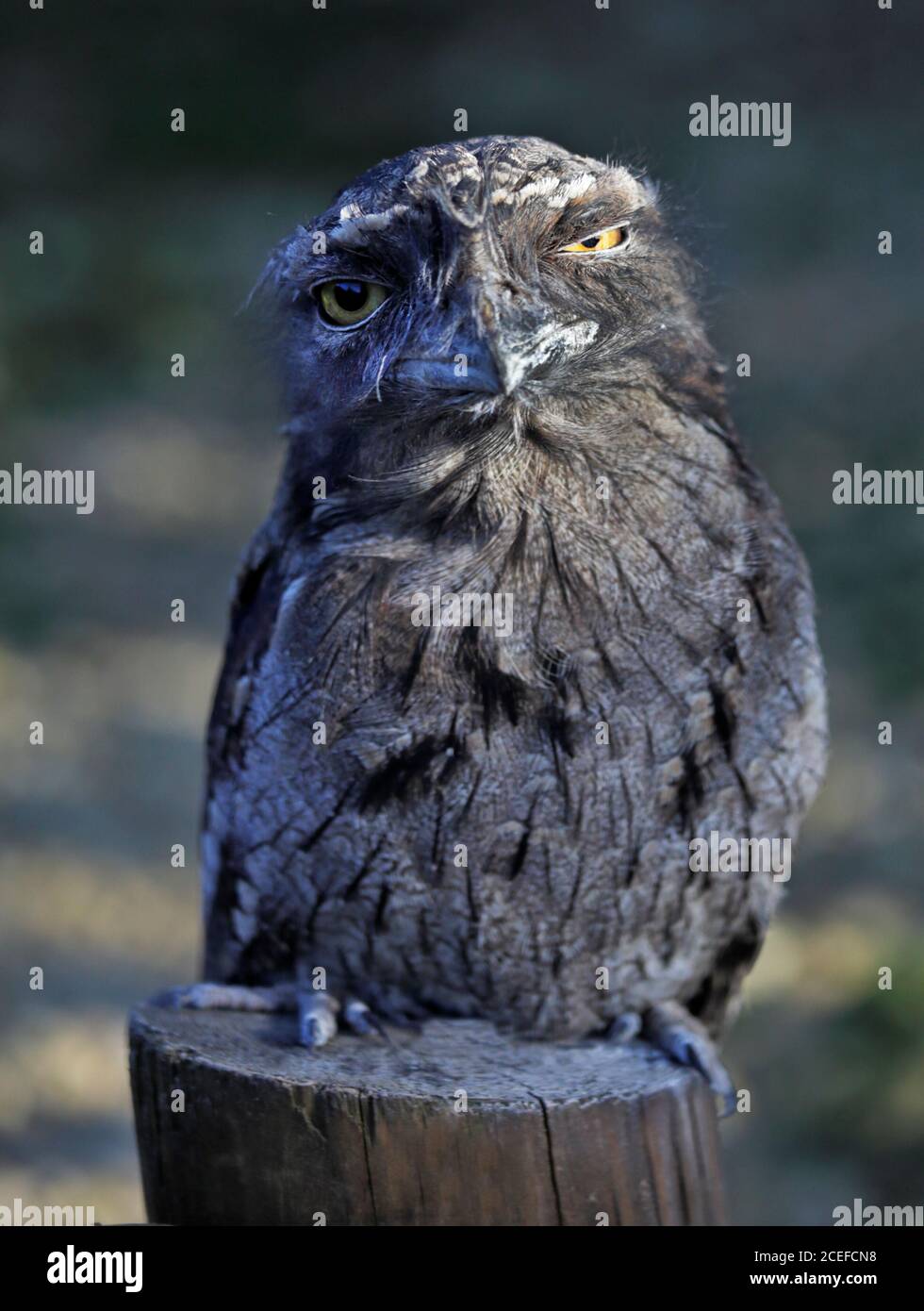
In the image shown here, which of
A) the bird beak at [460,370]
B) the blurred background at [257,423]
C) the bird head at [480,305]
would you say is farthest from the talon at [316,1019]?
the blurred background at [257,423]

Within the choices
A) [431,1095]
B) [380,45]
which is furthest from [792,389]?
[431,1095]

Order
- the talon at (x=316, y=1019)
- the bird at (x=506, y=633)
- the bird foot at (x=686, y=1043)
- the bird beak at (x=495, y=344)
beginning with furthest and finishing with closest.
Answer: the bird foot at (x=686, y=1043), the talon at (x=316, y=1019), the bird at (x=506, y=633), the bird beak at (x=495, y=344)

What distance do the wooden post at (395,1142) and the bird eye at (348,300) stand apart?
127 centimetres

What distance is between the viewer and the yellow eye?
7.32 feet

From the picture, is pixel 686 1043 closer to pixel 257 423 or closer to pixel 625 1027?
pixel 625 1027

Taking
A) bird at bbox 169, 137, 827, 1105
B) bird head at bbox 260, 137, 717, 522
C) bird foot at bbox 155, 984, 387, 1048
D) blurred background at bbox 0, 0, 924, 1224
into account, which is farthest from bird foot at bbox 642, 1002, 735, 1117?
blurred background at bbox 0, 0, 924, 1224

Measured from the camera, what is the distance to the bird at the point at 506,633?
2.19 metres

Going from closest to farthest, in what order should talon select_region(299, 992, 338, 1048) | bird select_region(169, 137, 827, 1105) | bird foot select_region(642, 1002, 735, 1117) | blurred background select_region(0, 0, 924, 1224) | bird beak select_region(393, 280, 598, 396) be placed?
bird beak select_region(393, 280, 598, 396)
bird select_region(169, 137, 827, 1105)
talon select_region(299, 992, 338, 1048)
bird foot select_region(642, 1002, 735, 1117)
blurred background select_region(0, 0, 924, 1224)

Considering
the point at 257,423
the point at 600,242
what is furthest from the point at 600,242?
the point at 257,423

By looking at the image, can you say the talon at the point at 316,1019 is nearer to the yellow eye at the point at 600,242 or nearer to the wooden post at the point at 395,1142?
the wooden post at the point at 395,1142

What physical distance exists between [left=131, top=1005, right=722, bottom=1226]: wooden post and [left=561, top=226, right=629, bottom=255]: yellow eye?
139cm

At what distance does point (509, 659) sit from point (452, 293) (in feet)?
2.12

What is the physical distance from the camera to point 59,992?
5570 millimetres

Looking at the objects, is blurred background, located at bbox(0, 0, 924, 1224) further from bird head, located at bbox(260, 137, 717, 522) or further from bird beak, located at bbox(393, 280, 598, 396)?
bird beak, located at bbox(393, 280, 598, 396)
